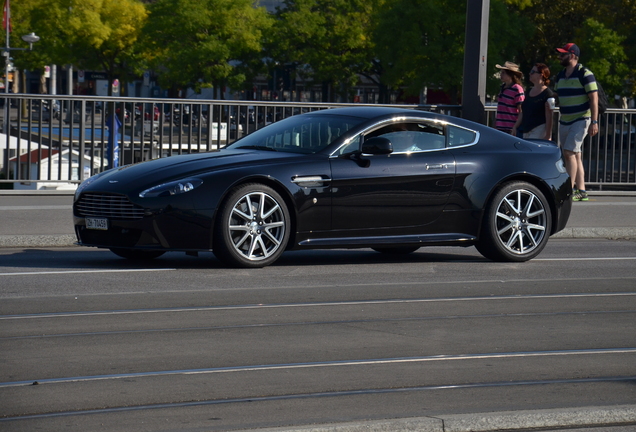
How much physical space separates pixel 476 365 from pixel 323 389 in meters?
0.93

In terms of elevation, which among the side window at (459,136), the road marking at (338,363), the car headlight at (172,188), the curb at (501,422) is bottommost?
the road marking at (338,363)

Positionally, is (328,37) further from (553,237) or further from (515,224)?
(515,224)

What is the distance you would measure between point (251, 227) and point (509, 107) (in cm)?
640

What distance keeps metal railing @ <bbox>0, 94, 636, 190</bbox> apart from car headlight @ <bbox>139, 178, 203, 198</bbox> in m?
5.99

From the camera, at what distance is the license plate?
8.42 meters

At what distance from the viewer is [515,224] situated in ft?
31.1

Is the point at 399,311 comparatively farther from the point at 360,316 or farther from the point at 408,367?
the point at 408,367

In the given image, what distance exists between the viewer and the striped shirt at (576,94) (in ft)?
44.4

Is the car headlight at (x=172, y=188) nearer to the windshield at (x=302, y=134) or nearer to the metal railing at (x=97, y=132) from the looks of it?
the windshield at (x=302, y=134)

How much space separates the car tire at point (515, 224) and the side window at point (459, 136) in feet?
1.64

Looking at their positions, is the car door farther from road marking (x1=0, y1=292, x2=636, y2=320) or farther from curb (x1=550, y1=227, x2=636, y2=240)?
curb (x1=550, y1=227, x2=636, y2=240)

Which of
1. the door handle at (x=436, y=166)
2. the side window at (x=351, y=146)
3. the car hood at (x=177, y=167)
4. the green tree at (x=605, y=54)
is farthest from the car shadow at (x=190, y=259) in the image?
the green tree at (x=605, y=54)

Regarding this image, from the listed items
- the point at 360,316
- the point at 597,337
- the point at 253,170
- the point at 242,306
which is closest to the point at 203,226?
the point at 253,170

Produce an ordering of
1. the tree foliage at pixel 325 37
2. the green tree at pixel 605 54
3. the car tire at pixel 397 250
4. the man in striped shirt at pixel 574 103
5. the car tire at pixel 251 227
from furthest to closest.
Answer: the tree foliage at pixel 325 37 < the green tree at pixel 605 54 < the man in striped shirt at pixel 574 103 < the car tire at pixel 397 250 < the car tire at pixel 251 227
